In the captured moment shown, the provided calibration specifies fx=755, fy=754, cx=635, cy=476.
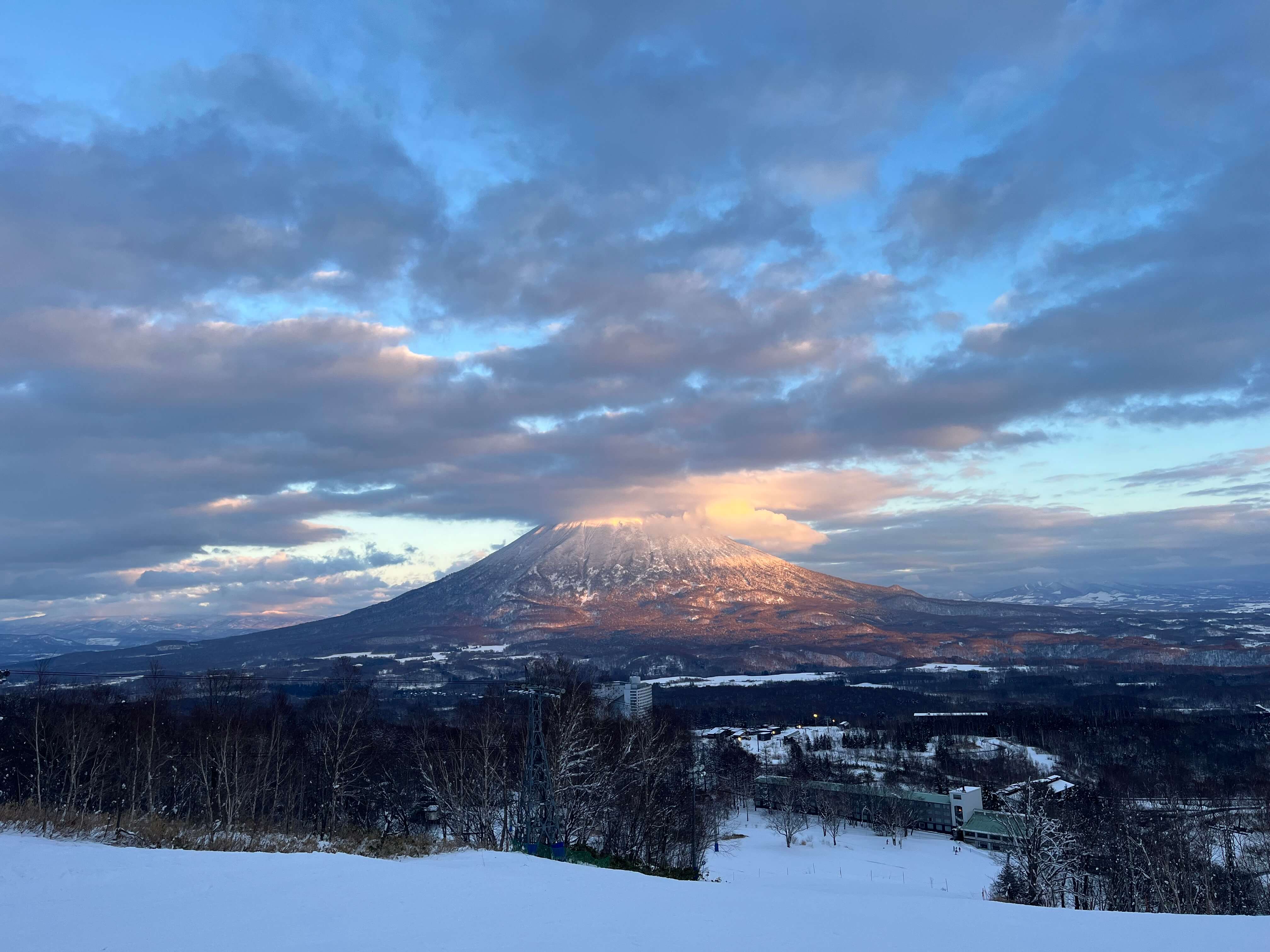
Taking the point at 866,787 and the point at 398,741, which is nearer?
the point at 398,741

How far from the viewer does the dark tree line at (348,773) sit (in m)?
29.9

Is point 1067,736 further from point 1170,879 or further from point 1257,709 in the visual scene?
point 1170,879

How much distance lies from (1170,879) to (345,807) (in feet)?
136

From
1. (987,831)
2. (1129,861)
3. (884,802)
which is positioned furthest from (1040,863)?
(884,802)

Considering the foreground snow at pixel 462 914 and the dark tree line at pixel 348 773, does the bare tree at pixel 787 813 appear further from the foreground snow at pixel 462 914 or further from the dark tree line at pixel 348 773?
the foreground snow at pixel 462 914

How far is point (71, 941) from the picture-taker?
27.7 ft

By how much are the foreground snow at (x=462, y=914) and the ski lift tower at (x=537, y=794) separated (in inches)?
478

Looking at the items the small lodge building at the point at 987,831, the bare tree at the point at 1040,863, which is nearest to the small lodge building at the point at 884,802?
the small lodge building at the point at 987,831

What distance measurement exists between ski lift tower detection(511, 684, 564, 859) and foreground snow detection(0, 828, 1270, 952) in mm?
12140

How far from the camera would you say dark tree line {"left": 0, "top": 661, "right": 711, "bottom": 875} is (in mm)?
29938

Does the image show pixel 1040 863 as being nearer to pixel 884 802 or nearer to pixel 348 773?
pixel 884 802

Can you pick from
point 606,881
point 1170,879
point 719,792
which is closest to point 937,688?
point 719,792

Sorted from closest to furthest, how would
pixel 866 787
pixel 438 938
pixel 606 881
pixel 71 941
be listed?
pixel 71 941
pixel 438 938
pixel 606 881
pixel 866 787

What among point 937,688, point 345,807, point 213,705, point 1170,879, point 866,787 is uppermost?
point 213,705
